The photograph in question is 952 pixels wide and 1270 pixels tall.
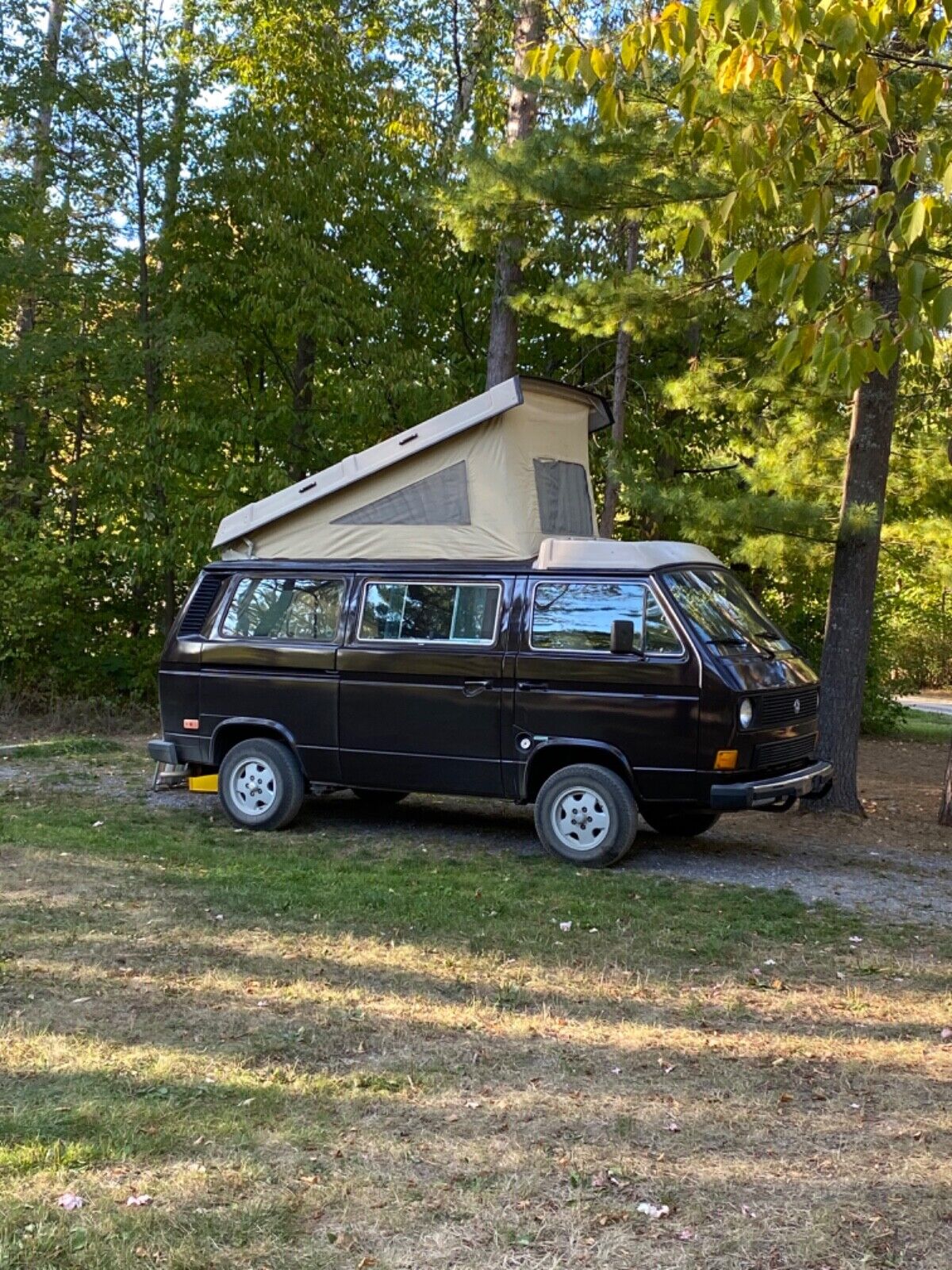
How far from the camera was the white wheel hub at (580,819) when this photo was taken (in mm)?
8008

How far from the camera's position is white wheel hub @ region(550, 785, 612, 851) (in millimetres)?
8008

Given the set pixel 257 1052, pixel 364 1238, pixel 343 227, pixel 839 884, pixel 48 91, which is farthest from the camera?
pixel 343 227

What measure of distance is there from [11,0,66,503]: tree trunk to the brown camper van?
28.6 ft

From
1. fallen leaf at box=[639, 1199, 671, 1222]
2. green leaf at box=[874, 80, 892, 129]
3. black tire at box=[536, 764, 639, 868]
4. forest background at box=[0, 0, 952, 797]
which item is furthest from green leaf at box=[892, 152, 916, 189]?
forest background at box=[0, 0, 952, 797]

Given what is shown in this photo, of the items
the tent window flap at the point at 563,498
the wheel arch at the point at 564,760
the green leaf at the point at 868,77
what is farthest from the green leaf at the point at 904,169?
the tent window flap at the point at 563,498

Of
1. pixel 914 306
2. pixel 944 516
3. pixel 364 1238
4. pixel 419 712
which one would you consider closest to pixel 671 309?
pixel 944 516

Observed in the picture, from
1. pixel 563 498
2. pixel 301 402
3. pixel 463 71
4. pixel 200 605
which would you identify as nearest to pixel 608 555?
pixel 563 498

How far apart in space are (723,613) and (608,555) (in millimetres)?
896

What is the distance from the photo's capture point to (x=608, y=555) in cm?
816

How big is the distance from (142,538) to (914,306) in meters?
13.9

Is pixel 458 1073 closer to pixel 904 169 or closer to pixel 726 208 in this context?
pixel 726 208

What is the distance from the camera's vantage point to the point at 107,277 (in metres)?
16.6

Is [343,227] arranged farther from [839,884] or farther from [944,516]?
[839,884]

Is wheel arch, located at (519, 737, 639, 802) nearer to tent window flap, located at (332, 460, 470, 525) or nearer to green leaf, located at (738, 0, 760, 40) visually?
tent window flap, located at (332, 460, 470, 525)
